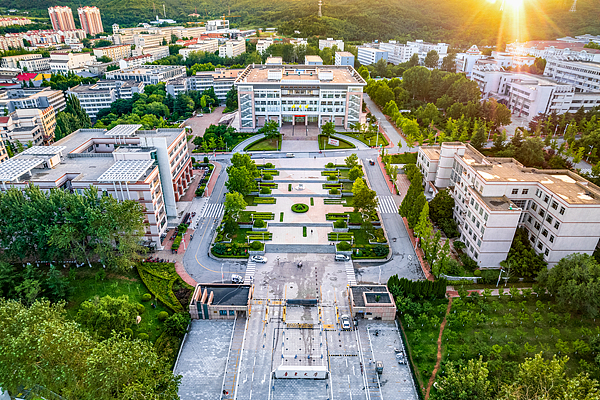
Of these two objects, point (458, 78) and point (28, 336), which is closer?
point (28, 336)

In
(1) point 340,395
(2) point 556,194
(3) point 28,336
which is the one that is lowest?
(1) point 340,395

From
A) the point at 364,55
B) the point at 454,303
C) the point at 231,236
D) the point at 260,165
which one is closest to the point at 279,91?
the point at 260,165

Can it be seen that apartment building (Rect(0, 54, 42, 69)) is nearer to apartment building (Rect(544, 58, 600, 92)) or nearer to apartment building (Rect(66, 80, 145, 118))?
apartment building (Rect(66, 80, 145, 118))

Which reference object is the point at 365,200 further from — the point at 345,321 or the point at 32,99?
the point at 32,99

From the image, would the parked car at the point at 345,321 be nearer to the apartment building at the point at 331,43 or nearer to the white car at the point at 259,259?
the white car at the point at 259,259

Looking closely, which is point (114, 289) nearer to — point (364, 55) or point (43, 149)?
point (43, 149)
